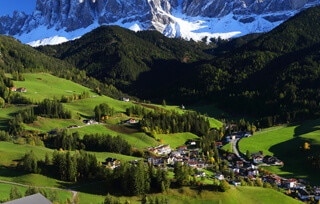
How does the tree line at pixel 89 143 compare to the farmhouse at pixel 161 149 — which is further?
the farmhouse at pixel 161 149

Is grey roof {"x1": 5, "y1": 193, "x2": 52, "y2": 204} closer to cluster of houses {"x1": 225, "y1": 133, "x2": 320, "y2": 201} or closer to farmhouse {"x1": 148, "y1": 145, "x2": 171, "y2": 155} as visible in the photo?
cluster of houses {"x1": 225, "y1": 133, "x2": 320, "y2": 201}

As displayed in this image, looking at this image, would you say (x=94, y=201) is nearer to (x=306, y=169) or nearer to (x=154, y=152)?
(x=154, y=152)

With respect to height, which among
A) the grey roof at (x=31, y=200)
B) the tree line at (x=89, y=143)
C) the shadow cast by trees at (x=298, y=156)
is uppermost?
the tree line at (x=89, y=143)

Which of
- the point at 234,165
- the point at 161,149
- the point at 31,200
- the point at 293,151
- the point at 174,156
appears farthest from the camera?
the point at 293,151

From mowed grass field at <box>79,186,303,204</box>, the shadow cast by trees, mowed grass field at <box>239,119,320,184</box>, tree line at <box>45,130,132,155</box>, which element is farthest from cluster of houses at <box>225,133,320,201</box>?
tree line at <box>45,130,132,155</box>

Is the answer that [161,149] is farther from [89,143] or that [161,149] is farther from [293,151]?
[293,151]

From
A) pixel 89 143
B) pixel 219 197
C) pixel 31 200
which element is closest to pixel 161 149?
pixel 89 143

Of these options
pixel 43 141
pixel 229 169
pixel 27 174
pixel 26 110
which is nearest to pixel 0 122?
pixel 26 110

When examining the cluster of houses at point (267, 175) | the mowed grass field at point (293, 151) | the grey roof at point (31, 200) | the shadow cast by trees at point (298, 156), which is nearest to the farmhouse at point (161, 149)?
the cluster of houses at point (267, 175)

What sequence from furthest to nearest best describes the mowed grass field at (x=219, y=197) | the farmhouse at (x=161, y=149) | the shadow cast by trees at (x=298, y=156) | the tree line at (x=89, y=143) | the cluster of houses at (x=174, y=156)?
the farmhouse at (x=161, y=149) < the tree line at (x=89, y=143) < the shadow cast by trees at (x=298, y=156) < the cluster of houses at (x=174, y=156) < the mowed grass field at (x=219, y=197)

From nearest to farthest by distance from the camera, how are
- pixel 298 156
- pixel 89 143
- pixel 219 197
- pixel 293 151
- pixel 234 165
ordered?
1. pixel 219 197
2. pixel 89 143
3. pixel 234 165
4. pixel 298 156
5. pixel 293 151

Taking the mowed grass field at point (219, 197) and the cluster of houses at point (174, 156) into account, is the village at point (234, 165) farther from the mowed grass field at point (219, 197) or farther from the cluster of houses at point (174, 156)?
the mowed grass field at point (219, 197)

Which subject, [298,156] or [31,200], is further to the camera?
[298,156]
